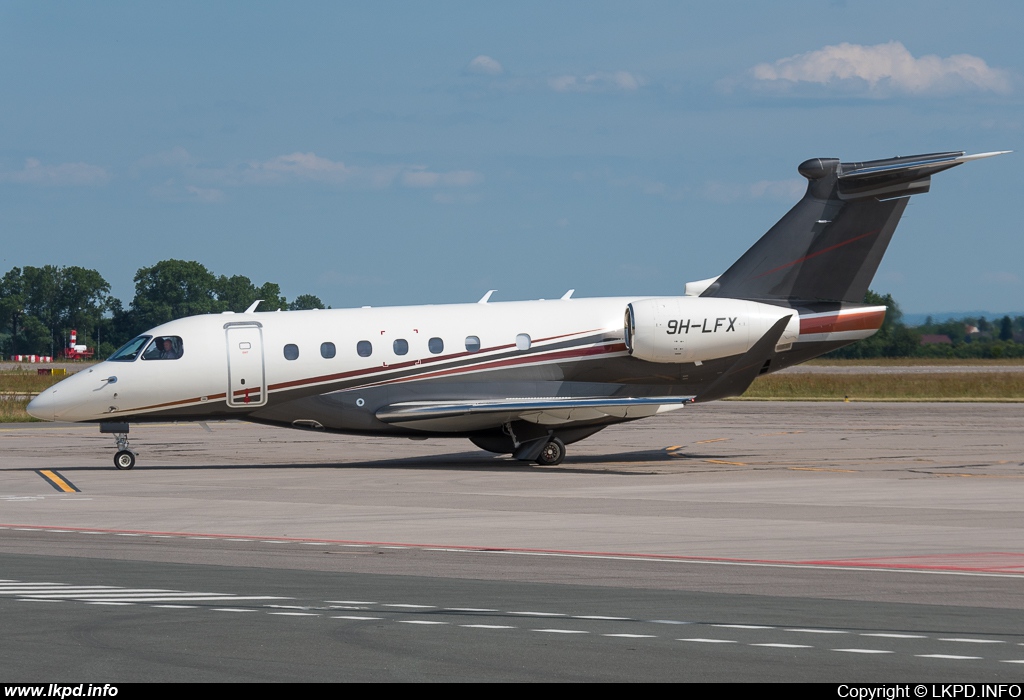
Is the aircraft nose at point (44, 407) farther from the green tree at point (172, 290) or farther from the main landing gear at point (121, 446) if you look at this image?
the green tree at point (172, 290)

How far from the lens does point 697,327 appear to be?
26.8m

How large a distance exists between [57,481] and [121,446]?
2.84 m

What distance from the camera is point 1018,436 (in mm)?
33594

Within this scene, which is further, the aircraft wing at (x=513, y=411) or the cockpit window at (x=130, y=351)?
the cockpit window at (x=130, y=351)

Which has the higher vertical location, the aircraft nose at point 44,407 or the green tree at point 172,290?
the green tree at point 172,290

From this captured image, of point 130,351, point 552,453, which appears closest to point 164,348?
point 130,351

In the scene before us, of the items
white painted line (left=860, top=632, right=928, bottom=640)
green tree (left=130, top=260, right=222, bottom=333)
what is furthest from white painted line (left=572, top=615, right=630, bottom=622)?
green tree (left=130, top=260, right=222, bottom=333)

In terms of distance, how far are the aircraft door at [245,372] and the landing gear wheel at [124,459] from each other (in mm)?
2544

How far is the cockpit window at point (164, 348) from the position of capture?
2586 cm

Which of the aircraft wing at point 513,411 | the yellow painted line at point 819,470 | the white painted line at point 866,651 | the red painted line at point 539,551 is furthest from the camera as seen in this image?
the aircraft wing at point 513,411

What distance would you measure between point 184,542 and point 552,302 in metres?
13.8

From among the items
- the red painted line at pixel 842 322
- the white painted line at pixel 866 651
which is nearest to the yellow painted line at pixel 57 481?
the red painted line at pixel 842 322

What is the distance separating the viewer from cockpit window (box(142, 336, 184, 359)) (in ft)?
84.8
